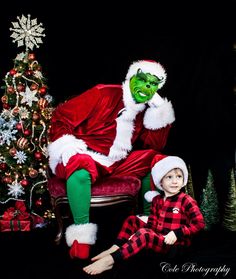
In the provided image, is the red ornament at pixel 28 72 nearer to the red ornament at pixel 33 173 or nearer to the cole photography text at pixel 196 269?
the red ornament at pixel 33 173

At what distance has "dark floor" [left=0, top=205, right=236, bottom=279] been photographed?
2770 mm

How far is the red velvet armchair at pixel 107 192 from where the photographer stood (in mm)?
3273

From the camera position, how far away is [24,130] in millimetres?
3891

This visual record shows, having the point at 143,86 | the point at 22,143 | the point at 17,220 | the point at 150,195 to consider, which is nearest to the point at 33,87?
the point at 22,143

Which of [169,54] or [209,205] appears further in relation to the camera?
[169,54]

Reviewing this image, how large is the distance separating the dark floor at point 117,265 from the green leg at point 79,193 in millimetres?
320

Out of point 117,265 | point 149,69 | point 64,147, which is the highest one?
point 149,69

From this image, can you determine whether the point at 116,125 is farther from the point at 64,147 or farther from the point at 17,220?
the point at 17,220

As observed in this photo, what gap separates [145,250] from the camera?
3.22 m

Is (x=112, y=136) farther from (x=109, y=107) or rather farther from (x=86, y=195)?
(x=86, y=195)

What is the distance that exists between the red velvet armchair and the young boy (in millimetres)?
256

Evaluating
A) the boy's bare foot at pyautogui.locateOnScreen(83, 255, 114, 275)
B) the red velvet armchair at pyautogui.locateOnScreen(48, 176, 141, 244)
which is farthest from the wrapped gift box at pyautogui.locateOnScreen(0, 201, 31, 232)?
the boy's bare foot at pyautogui.locateOnScreen(83, 255, 114, 275)

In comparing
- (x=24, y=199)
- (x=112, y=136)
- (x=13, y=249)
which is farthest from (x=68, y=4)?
(x=13, y=249)

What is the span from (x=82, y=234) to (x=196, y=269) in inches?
32.6
